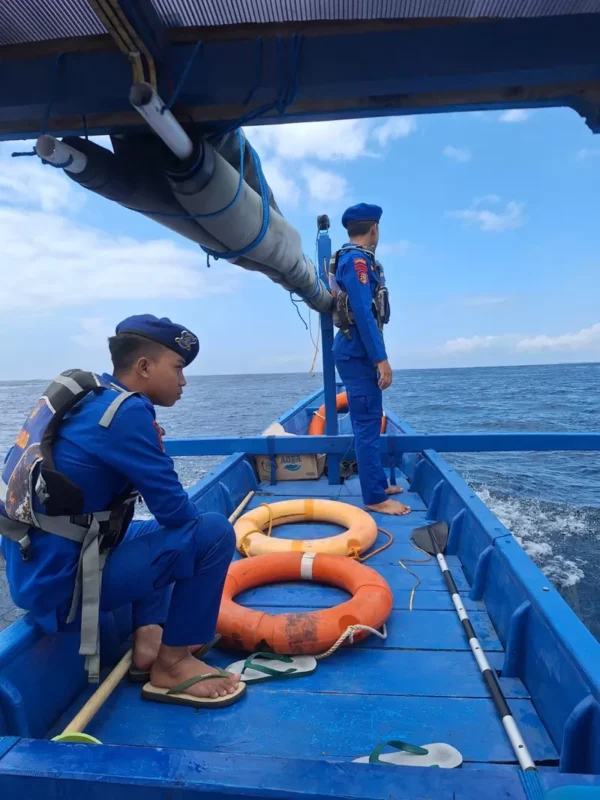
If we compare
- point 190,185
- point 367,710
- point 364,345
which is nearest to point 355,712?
point 367,710

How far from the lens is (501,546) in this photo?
2.47 m

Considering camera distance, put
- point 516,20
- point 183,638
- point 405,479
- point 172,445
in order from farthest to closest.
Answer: point 405,479, point 172,445, point 183,638, point 516,20

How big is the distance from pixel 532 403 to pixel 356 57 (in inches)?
1073

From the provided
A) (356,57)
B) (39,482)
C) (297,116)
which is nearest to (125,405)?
(39,482)

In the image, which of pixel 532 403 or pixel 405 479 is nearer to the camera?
pixel 405 479

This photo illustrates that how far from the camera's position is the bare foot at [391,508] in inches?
155

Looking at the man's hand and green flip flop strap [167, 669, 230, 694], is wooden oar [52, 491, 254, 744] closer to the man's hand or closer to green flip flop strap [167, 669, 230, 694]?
green flip flop strap [167, 669, 230, 694]

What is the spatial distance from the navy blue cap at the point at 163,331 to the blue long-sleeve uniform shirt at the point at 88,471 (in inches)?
10.0

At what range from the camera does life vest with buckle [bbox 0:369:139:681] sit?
5.32 feet

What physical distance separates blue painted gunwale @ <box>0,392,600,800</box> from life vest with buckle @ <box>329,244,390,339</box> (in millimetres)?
1780

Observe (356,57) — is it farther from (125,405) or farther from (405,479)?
(405,479)

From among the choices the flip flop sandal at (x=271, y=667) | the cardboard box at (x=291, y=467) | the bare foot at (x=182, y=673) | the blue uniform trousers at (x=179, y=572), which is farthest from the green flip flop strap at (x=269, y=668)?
the cardboard box at (x=291, y=467)

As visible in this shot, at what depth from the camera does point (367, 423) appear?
3967mm

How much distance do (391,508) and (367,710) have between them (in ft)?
6.87
